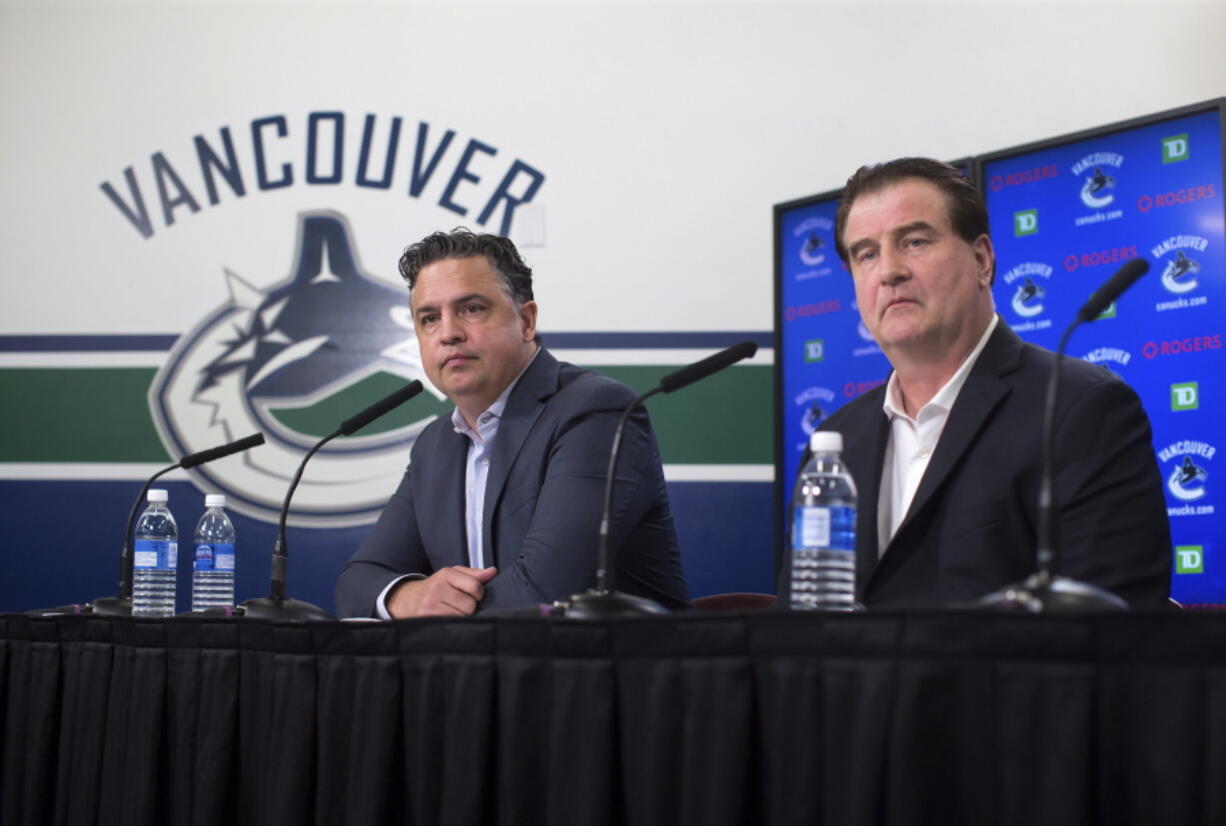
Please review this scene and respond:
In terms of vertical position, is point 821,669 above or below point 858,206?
below

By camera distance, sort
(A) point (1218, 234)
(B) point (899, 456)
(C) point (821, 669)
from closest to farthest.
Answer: (C) point (821, 669) → (B) point (899, 456) → (A) point (1218, 234)

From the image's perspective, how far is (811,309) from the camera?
12.6 feet

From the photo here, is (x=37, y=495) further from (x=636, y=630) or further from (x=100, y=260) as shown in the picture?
(x=636, y=630)

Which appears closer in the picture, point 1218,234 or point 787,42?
point 1218,234

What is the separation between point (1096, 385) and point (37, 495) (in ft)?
11.8

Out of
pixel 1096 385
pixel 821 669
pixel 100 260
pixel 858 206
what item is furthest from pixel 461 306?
pixel 100 260

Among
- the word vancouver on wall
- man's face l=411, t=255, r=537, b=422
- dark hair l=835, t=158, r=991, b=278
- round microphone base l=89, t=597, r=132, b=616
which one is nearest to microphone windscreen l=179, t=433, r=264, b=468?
round microphone base l=89, t=597, r=132, b=616

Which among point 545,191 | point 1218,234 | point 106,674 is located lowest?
point 106,674

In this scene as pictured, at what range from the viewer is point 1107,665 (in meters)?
1.10

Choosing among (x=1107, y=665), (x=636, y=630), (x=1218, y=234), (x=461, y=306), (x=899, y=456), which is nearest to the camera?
(x=1107, y=665)

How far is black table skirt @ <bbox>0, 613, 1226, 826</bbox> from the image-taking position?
110 cm

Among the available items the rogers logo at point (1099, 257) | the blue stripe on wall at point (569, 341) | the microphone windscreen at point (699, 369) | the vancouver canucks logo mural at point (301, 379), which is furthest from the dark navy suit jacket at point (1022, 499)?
the vancouver canucks logo mural at point (301, 379)

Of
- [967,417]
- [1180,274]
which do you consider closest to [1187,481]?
[1180,274]

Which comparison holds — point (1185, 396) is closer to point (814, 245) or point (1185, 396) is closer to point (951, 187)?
point (814, 245)
